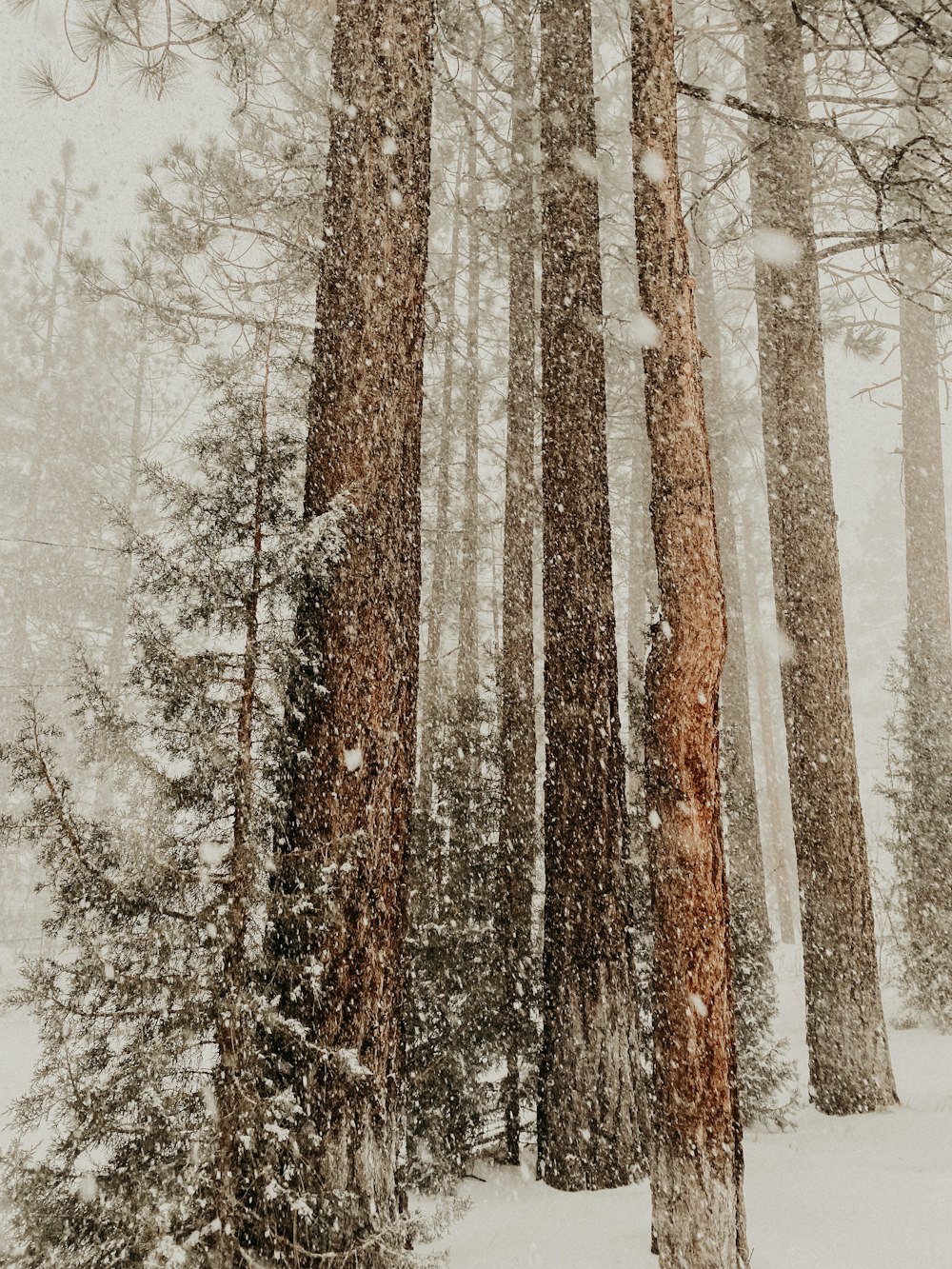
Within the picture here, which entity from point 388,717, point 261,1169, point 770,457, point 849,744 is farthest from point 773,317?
point 261,1169

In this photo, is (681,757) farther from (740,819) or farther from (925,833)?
(925,833)

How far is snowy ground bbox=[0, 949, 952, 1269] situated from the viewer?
12.3 ft

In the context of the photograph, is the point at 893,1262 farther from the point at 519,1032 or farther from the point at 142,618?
the point at 142,618

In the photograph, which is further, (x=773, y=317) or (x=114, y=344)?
(x=114, y=344)

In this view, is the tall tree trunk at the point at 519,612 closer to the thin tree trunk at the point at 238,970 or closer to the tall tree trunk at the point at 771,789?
the thin tree trunk at the point at 238,970

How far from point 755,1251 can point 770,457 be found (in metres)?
5.35

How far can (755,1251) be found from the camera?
12.5 feet

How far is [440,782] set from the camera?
6691 mm

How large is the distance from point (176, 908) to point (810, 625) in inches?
194

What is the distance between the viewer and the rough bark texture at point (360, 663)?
3096mm

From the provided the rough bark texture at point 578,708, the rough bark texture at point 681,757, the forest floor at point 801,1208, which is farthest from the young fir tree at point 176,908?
the rough bark texture at point 578,708

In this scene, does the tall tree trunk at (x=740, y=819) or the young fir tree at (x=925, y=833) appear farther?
the young fir tree at (x=925, y=833)

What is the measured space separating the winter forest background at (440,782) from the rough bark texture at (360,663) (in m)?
0.02

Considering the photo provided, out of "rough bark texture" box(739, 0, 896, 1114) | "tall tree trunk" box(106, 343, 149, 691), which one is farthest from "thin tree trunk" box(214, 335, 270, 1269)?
"tall tree trunk" box(106, 343, 149, 691)
